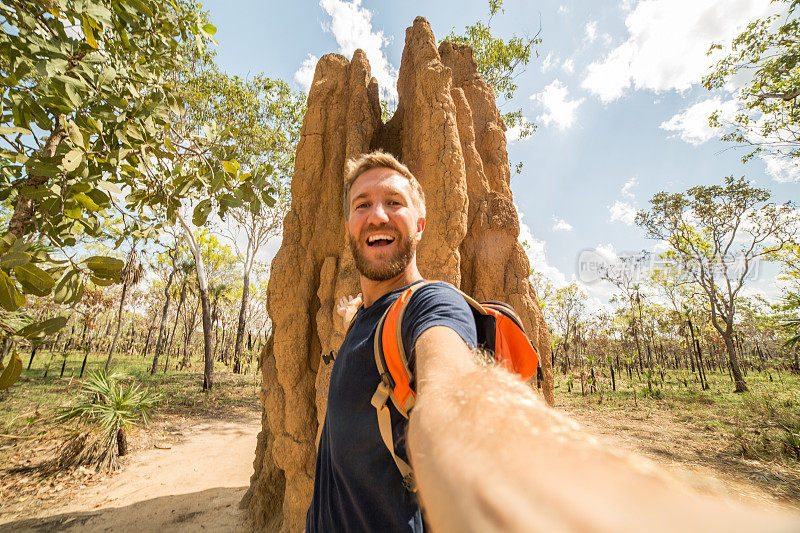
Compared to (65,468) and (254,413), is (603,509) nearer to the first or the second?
(65,468)

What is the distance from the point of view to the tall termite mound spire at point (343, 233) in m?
3.81

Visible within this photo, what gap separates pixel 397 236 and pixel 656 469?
4.72 ft

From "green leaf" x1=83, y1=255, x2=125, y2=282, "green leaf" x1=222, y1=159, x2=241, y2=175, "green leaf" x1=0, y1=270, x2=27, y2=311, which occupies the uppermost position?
"green leaf" x1=222, y1=159, x2=241, y2=175

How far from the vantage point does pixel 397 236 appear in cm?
175

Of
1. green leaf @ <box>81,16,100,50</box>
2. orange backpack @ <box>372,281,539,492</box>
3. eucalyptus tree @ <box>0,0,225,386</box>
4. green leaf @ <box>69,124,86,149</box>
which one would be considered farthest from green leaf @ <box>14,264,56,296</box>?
orange backpack @ <box>372,281,539,492</box>

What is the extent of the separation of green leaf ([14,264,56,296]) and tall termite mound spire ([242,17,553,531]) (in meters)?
2.22

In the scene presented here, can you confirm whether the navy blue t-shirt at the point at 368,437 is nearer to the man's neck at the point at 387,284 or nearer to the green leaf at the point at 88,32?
the man's neck at the point at 387,284

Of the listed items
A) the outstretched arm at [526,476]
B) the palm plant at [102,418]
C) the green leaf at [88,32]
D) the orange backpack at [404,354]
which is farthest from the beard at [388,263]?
the palm plant at [102,418]

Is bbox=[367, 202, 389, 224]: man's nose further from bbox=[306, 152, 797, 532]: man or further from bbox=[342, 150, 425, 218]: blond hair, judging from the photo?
bbox=[306, 152, 797, 532]: man

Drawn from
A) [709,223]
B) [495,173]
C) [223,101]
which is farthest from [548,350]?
[709,223]

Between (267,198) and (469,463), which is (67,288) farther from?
(469,463)

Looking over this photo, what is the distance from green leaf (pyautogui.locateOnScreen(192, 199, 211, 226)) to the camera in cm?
215

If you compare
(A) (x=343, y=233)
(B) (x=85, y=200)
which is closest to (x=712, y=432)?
(A) (x=343, y=233)

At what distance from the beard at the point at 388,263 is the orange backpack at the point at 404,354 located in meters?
0.45
